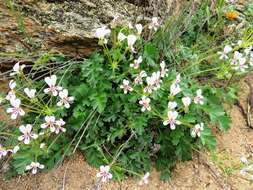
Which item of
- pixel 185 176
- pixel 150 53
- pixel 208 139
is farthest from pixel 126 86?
pixel 185 176

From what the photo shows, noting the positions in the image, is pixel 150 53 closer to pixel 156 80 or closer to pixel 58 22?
pixel 156 80

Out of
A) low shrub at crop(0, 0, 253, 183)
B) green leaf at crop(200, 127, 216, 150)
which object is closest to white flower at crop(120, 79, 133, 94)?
low shrub at crop(0, 0, 253, 183)

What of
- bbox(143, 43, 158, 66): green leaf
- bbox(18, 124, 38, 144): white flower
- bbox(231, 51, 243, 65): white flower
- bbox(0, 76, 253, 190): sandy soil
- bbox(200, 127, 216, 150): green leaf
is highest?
bbox(231, 51, 243, 65): white flower

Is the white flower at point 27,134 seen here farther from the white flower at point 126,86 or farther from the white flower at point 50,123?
the white flower at point 126,86

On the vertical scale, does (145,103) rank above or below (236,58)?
below

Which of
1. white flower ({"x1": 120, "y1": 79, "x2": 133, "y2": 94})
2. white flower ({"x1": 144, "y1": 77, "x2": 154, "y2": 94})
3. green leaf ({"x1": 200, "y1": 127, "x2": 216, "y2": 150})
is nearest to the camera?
white flower ({"x1": 144, "y1": 77, "x2": 154, "y2": 94})

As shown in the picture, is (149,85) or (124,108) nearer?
(149,85)

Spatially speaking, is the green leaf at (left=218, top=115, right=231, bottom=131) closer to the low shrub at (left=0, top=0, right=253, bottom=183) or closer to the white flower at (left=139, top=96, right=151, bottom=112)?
the low shrub at (left=0, top=0, right=253, bottom=183)

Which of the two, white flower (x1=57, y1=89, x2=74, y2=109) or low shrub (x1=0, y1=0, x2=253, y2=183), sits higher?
white flower (x1=57, y1=89, x2=74, y2=109)

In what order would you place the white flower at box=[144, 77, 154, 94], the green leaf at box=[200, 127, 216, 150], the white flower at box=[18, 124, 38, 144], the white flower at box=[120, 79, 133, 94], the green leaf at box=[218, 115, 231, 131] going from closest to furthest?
the white flower at box=[18, 124, 38, 144] → the white flower at box=[144, 77, 154, 94] → the white flower at box=[120, 79, 133, 94] → the green leaf at box=[200, 127, 216, 150] → the green leaf at box=[218, 115, 231, 131]
